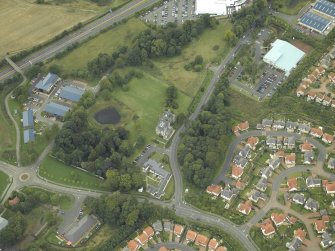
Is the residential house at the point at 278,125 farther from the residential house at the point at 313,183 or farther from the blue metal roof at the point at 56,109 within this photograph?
the blue metal roof at the point at 56,109

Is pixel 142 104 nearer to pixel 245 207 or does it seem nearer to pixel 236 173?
pixel 236 173

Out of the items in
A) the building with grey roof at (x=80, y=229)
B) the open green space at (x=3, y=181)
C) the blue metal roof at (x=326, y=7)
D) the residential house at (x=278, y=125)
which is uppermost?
the blue metal roof at (x=326, y=7)

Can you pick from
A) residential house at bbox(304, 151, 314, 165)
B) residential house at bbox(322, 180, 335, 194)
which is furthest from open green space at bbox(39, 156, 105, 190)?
residential house at bbox(322, 180, 335, 194)

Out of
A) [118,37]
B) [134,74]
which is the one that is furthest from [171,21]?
[134,74]

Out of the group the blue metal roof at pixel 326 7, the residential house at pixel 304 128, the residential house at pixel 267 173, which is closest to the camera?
the residential house at pixel 267 173

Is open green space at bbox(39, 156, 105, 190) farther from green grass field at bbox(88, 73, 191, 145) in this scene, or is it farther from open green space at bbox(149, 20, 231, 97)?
open green space at bbox(149, 20, 231, 97)

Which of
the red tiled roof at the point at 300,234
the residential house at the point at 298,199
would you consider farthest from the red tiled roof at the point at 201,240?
the residential house at the point at 298,199

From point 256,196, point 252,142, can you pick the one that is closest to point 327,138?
point 252,142
